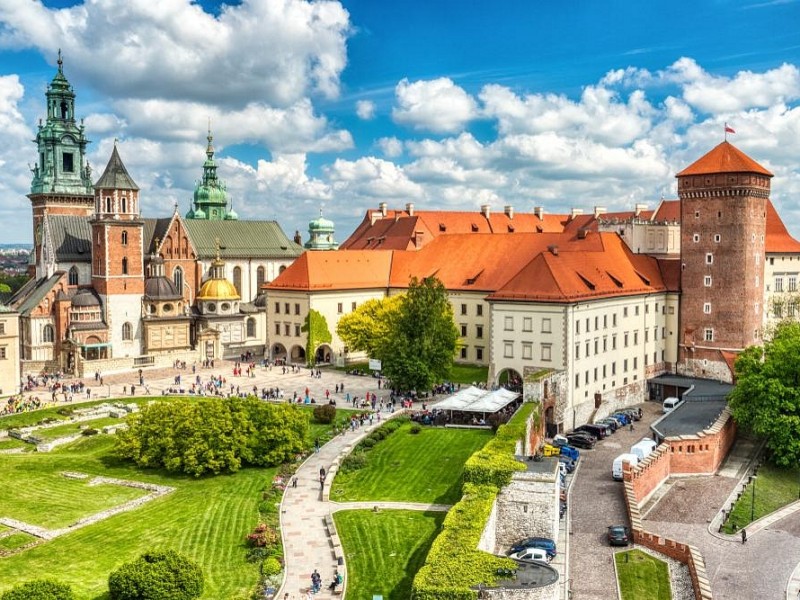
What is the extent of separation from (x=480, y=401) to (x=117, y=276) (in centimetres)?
4686

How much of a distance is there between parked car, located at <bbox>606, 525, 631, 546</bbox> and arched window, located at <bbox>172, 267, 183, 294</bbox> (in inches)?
2645

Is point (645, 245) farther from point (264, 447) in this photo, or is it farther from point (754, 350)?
point (264, 447)

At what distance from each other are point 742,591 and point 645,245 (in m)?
45.1

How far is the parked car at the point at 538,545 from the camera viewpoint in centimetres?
3578

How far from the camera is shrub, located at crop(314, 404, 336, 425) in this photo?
56969mm

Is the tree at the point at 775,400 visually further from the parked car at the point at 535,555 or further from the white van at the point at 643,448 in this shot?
the parked car at the point at 535,555

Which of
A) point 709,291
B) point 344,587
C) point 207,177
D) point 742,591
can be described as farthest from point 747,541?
point 207,177

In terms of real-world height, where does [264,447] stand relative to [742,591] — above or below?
above

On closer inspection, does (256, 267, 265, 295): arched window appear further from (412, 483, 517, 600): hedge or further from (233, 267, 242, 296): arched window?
(412, 483, 517, 600): hedge

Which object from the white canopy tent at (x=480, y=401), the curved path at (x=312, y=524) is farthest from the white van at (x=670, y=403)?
the curved path at (x=312, y=524)

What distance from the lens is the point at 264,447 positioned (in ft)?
155

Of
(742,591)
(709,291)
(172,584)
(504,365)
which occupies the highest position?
(709,291)

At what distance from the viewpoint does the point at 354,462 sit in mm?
46719

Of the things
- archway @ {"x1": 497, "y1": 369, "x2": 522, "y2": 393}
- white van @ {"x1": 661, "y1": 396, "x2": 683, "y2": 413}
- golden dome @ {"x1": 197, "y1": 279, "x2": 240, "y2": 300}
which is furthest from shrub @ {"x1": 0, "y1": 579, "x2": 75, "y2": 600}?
golden dome @ {"x1": 197, "y1": 279, "x2": 240, "y2": 300}
